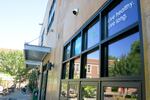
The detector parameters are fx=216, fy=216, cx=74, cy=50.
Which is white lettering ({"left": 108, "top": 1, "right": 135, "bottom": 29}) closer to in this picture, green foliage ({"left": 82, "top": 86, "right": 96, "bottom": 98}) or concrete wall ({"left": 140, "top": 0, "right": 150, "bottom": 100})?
concrete wall ({"left": 140, "top": 0, "right": 150, "bottom": 100})

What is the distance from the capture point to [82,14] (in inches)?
211

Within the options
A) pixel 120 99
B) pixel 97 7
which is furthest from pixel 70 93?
pixel 120 99

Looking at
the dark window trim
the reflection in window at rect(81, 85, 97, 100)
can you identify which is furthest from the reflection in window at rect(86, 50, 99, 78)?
the dark window trim

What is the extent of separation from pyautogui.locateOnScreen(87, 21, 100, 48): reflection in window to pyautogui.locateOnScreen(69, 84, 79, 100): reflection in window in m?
1.09

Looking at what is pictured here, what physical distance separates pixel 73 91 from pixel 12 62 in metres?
44.3

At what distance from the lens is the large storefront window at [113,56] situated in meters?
2.66

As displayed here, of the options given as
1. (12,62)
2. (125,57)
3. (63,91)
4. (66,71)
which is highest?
(12,62)

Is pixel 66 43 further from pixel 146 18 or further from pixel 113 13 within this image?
pixel 146 18

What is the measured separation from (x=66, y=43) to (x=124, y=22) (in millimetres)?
4117

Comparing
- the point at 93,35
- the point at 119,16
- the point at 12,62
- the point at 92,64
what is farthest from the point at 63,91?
the point at 12,62

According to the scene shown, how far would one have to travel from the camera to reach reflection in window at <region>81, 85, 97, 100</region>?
3856mm

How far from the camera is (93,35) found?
455cm

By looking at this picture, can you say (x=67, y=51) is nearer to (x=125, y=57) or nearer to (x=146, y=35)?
(x=125, y=57)

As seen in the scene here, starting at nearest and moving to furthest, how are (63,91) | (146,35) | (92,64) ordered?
(146,35), (92,64), (63,91)
